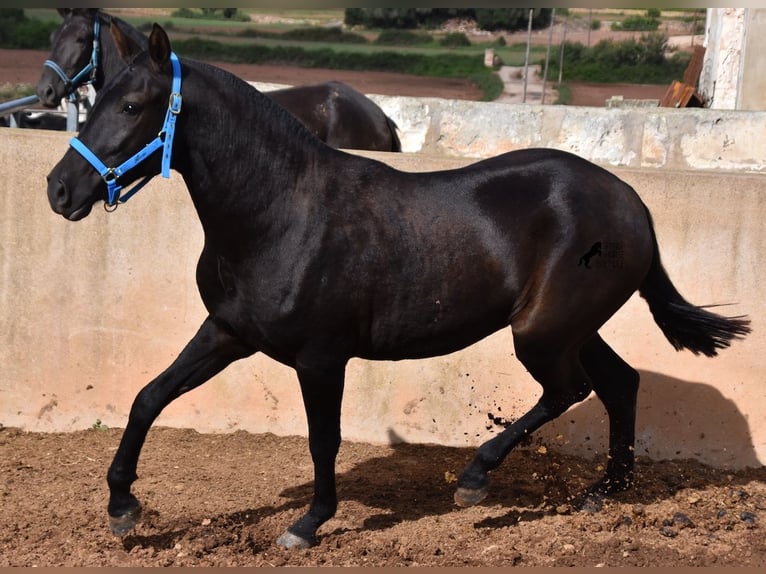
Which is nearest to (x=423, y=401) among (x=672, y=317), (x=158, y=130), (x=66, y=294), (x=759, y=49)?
(x=672, y=317)

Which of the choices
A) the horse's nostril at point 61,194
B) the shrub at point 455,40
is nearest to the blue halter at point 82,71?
the horse's nostril at point 61,194

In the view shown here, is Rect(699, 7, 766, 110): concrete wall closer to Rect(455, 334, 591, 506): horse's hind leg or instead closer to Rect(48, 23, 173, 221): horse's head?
Rect(455, 334, 591, 506): horse's hind leg

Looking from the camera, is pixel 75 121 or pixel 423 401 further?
pixel 75 121

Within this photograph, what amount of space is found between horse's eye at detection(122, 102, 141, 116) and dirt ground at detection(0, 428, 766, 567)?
1.72 meters

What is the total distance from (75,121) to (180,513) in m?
3.90

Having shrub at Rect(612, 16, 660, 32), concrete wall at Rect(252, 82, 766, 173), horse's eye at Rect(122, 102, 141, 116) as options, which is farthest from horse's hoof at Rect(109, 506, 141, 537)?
shrub at Rect(612, 16, 660, 32)

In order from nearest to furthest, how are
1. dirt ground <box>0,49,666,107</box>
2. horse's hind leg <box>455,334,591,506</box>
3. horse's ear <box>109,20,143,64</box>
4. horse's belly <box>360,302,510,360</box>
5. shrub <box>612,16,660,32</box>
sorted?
horse's ear <box>109,20,143,64</box>, horse's belly <box>360,302,510,360</box>, horse's hind leg <box>455,334,591,506</box>, dirt ground <box>0,49,666,107</box>, shrub <box>612,16,660,32</box>

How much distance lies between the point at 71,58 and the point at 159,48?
3.75 m

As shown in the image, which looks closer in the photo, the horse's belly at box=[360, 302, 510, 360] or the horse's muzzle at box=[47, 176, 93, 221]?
the horse's muzzle at box=[47, 176, 93, 221]

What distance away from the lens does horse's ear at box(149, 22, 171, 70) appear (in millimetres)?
3295

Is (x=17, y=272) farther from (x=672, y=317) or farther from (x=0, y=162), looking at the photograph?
(x=672, y=317)

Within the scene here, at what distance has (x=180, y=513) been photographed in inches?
168

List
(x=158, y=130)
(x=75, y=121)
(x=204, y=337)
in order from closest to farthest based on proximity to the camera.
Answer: (x=158, y=130), (x=204, y=337), (x=75, y=121)

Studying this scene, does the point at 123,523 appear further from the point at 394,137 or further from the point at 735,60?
the point at 735,60
